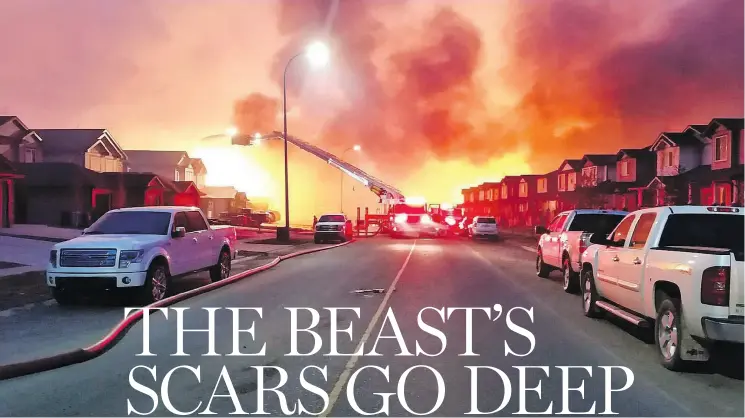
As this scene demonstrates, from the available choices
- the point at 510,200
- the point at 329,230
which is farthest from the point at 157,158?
the point at 510,200

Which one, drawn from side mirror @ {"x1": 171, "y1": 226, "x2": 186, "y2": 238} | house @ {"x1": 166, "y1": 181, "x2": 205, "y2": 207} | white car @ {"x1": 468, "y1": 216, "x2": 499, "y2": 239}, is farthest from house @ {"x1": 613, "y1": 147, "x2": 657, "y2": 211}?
side mirror @ {"x1": 171, "y1": 226, "x2": 186, "y2": 238}

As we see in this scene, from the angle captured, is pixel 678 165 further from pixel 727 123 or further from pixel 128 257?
pixel 128 257

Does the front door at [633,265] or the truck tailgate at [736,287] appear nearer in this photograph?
the truck tailgate at [736,287]

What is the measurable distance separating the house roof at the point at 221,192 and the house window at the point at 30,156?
45654 millimetres

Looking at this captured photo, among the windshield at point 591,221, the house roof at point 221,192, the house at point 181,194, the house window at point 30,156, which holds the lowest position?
the windshield at point 591,221

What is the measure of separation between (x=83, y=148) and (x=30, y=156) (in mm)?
4263

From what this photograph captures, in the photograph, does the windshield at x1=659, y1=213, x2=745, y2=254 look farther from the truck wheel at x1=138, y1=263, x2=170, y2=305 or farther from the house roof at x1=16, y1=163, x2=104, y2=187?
the house roof at x1=16, y1=163, x2=104, y2=187

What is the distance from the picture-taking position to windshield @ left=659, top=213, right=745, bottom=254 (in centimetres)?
870

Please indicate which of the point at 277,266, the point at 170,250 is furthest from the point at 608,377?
the point at 277,266

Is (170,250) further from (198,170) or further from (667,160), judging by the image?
(198,170)

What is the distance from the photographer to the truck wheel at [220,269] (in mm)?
16297

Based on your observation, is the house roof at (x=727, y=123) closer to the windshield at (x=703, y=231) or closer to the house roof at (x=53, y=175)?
the windshield at (x=703, y=231)

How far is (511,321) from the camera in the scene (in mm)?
10594

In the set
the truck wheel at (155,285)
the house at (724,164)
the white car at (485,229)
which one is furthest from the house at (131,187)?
the house at (724,164)
